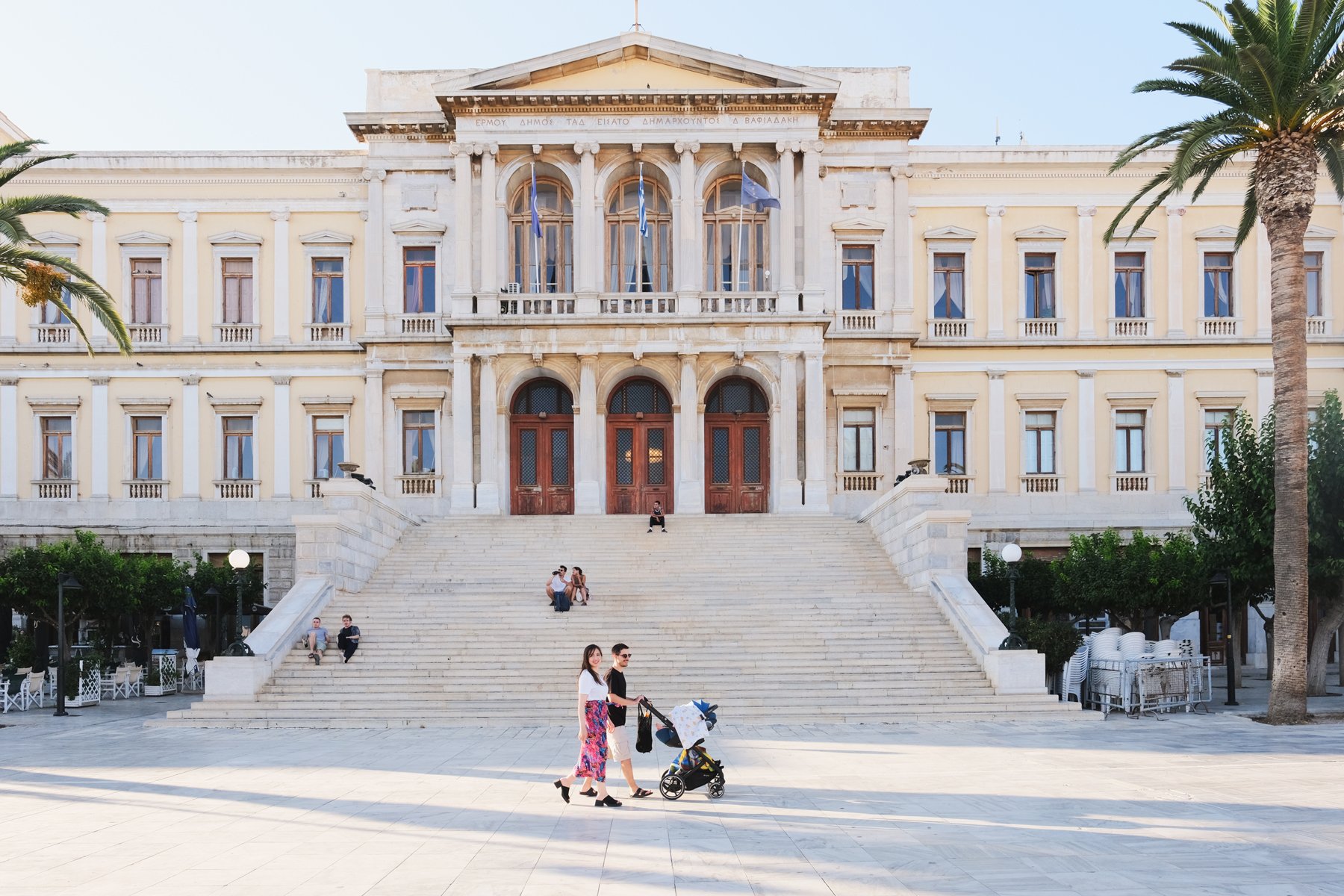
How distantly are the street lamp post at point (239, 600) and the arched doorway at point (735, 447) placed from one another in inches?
510

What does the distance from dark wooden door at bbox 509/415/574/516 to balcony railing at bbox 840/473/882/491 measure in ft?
26.3

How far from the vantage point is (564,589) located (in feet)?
87.4

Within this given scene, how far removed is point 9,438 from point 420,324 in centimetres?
1270

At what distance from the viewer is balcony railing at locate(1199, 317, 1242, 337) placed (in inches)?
1543

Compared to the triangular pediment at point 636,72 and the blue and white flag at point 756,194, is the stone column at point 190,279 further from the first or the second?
the blue and white flag at point 756,194

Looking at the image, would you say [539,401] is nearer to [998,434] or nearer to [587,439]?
[587,439]

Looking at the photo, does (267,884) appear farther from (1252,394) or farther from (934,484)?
(1252,394)

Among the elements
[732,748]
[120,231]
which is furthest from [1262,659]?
[120,231]

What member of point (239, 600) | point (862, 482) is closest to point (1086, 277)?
point (862, 482)

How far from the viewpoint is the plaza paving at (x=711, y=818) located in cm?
1002

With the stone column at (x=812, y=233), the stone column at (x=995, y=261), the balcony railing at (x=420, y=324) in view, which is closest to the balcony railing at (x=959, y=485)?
the stone column at (x=995, y=261)

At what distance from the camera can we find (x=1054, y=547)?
38.3 metres

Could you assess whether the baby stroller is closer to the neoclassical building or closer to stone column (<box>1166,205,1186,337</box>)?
the neoclassical building

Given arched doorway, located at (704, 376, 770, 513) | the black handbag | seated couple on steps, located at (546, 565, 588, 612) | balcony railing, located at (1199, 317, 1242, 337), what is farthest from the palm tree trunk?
balcony railing, located at (1199, 317, 1242, 337)
